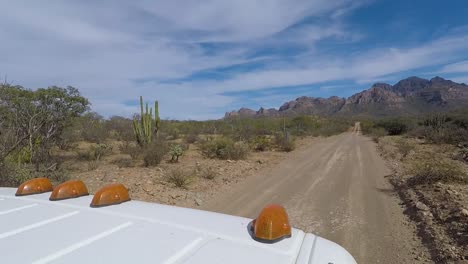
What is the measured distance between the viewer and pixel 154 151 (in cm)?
1252

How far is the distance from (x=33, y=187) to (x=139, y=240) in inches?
59.2

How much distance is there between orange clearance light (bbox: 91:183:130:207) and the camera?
2.03 m

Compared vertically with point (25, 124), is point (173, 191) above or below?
below

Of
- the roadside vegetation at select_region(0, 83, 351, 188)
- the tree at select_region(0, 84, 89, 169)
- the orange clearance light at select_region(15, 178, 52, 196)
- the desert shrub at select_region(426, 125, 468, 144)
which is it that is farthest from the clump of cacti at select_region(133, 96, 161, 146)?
the desert shrub at select_region(426, 125, 468, 144)

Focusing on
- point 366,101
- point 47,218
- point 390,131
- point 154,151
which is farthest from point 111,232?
point 366,101

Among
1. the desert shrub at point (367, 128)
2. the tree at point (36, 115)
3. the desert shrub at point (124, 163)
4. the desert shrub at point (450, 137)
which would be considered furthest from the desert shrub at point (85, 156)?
the desert shrub at point (367, 128)

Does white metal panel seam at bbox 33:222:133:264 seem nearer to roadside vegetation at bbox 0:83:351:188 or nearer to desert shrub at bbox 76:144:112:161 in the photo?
roadside vegetation at bbox 0:83:351:188

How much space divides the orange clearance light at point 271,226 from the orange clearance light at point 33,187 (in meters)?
1.87

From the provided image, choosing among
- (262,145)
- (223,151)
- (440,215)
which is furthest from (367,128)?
(440,215)

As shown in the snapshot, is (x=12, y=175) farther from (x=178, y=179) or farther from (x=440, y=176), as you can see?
(x=440, y=176)

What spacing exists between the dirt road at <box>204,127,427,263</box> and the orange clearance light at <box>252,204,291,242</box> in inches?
130

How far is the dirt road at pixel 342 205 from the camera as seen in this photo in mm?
4617

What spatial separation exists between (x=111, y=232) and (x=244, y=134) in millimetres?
23896

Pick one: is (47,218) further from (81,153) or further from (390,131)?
(390,131)
